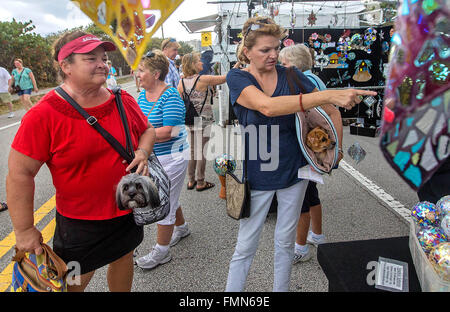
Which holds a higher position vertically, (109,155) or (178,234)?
(109,155)

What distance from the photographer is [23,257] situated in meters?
1.45

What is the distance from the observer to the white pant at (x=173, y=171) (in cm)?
253

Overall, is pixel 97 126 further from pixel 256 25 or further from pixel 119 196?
pixel 256 25

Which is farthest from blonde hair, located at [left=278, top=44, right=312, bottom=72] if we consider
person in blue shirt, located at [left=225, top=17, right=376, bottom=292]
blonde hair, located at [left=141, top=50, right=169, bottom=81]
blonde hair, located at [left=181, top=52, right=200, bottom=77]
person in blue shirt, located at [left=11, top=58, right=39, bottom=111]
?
person in blue shirt, located at [left=11, top=58, right=39, bottom=111]

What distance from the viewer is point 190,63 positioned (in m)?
3.78

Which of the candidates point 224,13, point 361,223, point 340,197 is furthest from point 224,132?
point 361,223

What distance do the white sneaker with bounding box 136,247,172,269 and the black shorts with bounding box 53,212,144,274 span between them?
0.90 meters

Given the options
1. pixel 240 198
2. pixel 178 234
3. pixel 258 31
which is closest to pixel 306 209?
pixel 240 198

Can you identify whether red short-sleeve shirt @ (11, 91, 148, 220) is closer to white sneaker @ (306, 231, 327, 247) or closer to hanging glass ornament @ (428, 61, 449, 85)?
hanging glass ornament @ (428, 61, 449, 85)

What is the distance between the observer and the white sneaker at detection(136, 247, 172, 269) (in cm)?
258

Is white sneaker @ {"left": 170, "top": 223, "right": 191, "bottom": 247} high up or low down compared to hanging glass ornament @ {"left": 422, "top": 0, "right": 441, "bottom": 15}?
down

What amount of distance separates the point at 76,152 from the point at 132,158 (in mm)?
271
